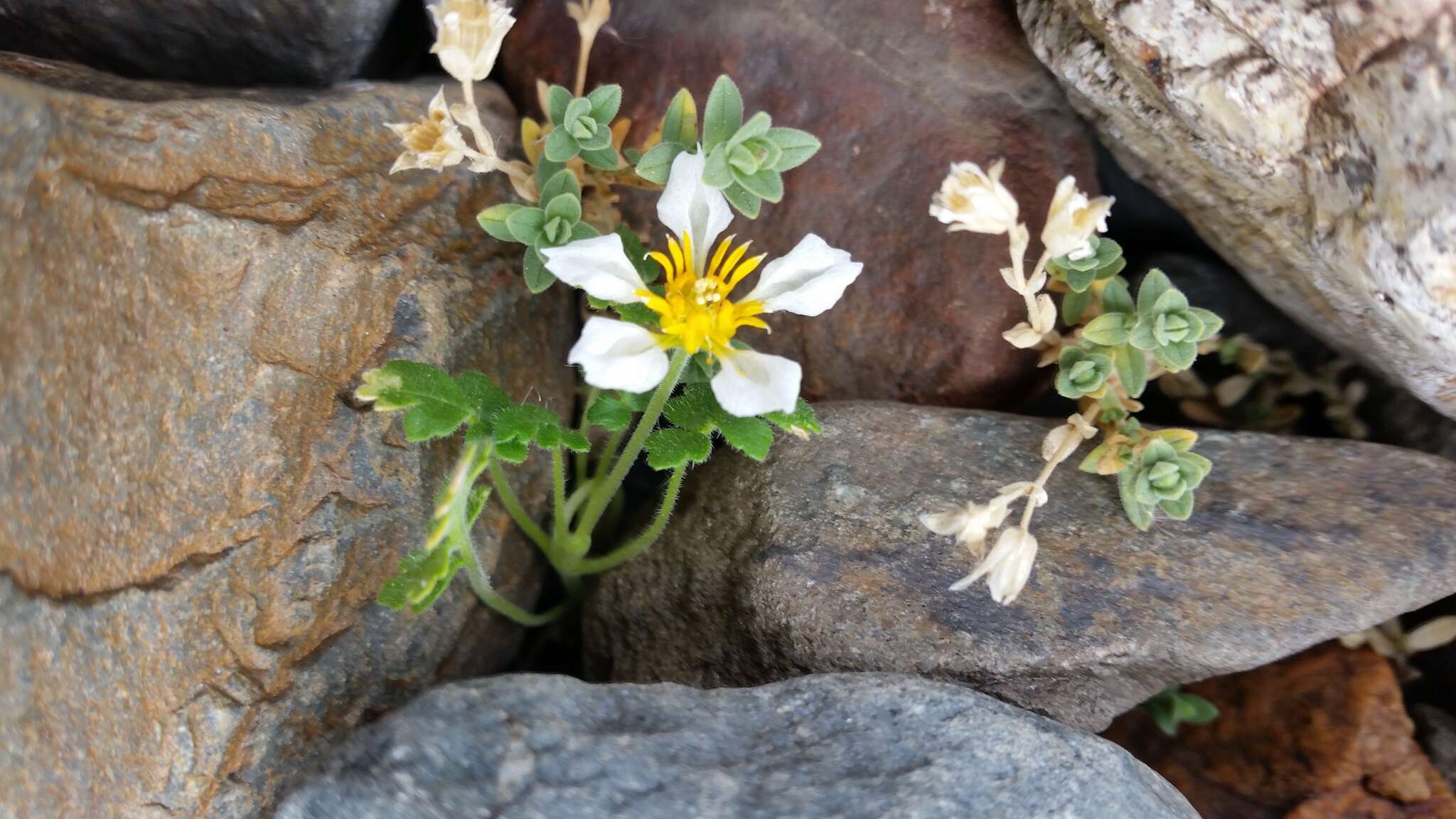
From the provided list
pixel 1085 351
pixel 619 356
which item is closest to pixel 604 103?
pixel 619 356

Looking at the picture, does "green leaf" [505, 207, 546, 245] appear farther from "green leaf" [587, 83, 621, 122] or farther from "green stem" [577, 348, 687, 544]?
"green stem" [577, 348, 687, 544]

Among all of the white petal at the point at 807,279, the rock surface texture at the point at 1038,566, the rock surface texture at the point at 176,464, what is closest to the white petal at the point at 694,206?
the white petal at the point at 807,279

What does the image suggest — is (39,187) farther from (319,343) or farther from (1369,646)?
(1369,646)

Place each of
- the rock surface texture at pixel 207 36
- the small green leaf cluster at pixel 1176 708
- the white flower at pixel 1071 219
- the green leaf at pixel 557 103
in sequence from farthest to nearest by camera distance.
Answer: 1. the small green leaf cluster at pixel 1176 708
2. the rock surface texture at pixel 207 36
3. the green leaf at pixel 557 103
4. the white flower at pixel 1071 219

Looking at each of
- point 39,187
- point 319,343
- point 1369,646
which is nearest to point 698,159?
point 319,343

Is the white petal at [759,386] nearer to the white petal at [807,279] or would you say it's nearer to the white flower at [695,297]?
the white flower at [695,297]

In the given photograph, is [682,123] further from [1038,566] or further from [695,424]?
[1038,566]

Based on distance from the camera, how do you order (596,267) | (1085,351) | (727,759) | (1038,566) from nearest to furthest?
1. (727,759)
2. (596,267)
3. (1038,566)
4. (1085,351)
